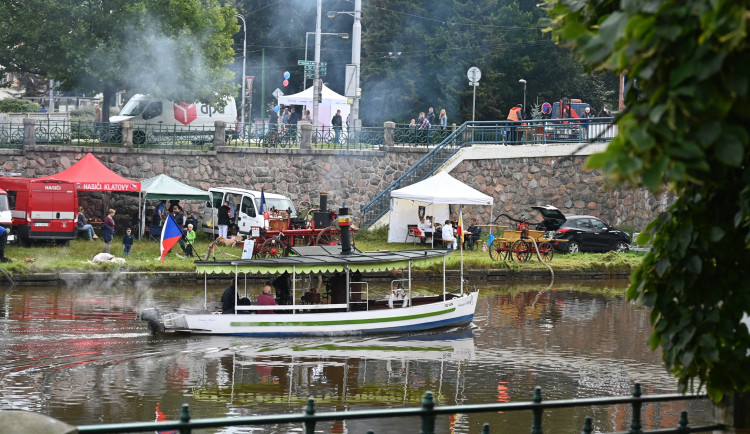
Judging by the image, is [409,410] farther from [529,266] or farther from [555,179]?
[555,179]

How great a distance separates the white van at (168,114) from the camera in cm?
4038

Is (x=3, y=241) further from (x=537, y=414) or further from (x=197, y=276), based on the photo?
(x=537, y=414)

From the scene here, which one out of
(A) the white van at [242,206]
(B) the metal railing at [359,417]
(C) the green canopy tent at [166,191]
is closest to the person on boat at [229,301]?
(A) the white van at [242,206]

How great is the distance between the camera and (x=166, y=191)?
3425 cm

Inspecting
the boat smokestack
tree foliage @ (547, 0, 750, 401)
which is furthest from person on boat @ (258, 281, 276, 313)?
tree foliage @ (547, 0, 750, 401)

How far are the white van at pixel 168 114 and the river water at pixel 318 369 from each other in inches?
656

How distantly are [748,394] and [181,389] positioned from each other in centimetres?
1052

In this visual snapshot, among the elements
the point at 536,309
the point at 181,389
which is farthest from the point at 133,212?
the point at 181,389

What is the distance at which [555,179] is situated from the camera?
1513 inches

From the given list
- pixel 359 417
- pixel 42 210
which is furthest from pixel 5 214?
pixel 359 417

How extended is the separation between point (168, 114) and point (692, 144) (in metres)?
37.7

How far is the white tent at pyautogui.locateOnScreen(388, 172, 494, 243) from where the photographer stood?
33.2m

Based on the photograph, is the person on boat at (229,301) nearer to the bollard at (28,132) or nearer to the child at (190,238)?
the child at (190,238)

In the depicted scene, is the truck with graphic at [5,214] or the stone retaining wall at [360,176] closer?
the truck with graphic at [5,214]
